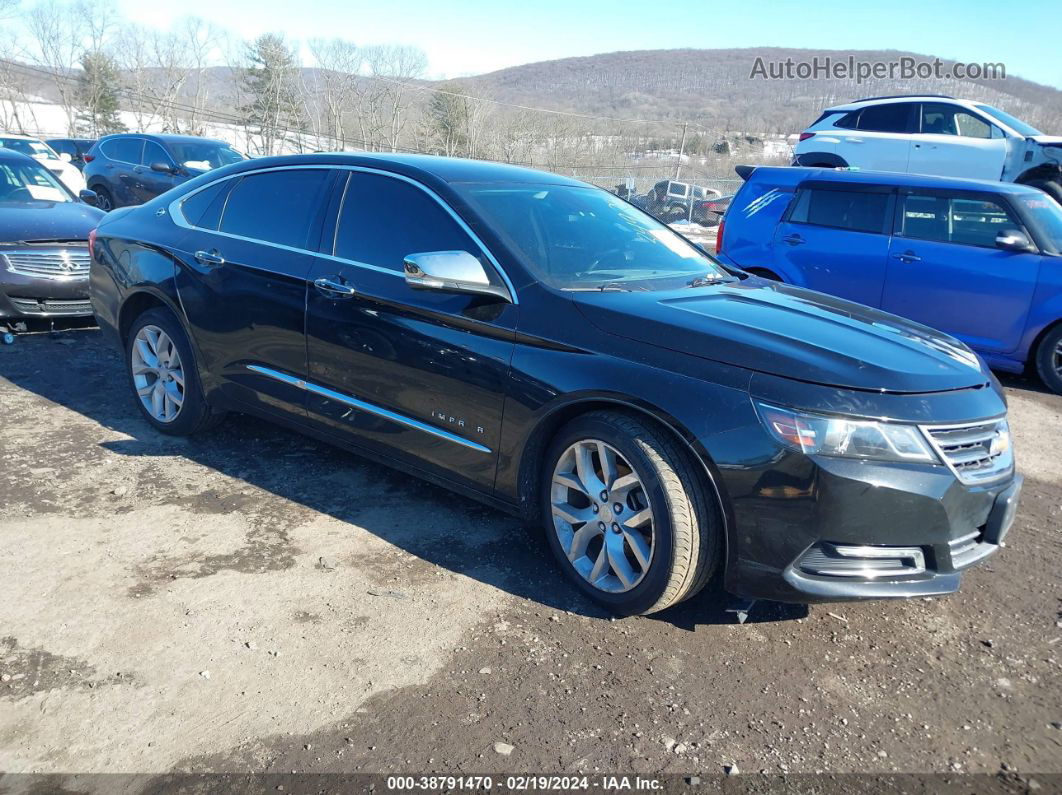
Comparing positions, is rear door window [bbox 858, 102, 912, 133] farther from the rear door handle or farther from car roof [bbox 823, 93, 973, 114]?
the rear door handle

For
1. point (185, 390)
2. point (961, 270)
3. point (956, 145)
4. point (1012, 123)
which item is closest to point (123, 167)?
point (185, 390)

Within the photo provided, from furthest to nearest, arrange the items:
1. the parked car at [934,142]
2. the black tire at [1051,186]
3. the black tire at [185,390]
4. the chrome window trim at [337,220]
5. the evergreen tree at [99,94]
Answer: the evergreen tree at [99,94] → the parked car at [934,142] → the black tire at [1051,186] → the black tire at [185,390] → the chrome window trim at [337,220]

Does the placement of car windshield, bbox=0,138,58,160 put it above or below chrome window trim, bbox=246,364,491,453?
above

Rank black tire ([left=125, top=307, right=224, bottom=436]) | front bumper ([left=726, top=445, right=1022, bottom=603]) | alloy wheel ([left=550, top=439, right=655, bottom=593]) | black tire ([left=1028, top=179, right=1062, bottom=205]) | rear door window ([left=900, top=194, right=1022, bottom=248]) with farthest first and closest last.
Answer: black tire ([left=1028, top=179, right=1062, bottom=205])
rear door window ([left=900, top=194, right=1022, bottom=248])
black tire ([left=125, top=307, right=224, bottom=436])
alloy wheel ([left=550, top=439, right=655, bottom=593])
front bumper ([left=726, top=445, right=1022, bottom=603])

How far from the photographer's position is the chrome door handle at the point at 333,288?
375 cm

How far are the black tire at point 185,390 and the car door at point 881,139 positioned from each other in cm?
1104

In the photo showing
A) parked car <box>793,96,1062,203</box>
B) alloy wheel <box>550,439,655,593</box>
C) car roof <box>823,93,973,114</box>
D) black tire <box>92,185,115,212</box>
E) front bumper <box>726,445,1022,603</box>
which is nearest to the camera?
front bumper <box>726,445,1022,603</box>

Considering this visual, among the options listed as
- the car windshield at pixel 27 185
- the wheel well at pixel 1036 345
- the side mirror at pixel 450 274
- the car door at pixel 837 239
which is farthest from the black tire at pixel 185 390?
the wheel well at pixel 1036 345

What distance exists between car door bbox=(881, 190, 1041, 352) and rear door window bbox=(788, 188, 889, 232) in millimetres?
171

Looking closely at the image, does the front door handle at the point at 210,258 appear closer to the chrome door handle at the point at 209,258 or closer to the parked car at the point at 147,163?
the chrome door handle at the point at 209,258

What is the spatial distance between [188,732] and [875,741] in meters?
2.09

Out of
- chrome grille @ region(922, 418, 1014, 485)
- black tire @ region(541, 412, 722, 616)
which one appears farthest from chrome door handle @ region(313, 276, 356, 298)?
chrome grille @ region(922, 418, 1014, 485)

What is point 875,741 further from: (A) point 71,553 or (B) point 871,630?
(A) point 71,553

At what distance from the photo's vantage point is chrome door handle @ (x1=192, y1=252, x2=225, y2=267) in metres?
4.34
